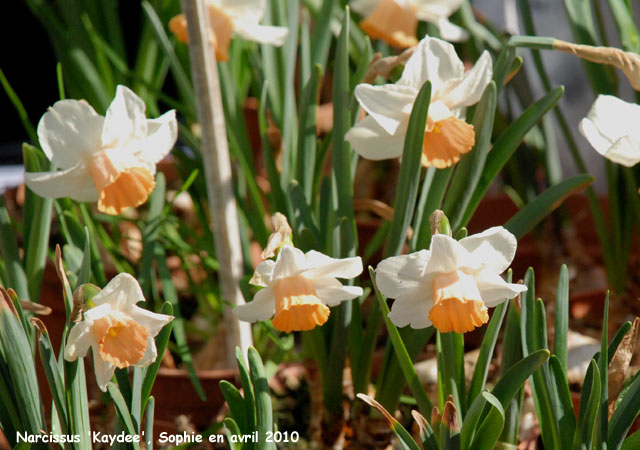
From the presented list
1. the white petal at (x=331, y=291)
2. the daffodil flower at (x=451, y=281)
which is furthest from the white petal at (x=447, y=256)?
the white petal at (x=331, y=291)

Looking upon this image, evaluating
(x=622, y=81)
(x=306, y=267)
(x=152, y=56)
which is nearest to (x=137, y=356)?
(x=306, y=267)

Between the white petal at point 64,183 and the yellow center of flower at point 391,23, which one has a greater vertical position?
the yellow center of flower at point 391,23

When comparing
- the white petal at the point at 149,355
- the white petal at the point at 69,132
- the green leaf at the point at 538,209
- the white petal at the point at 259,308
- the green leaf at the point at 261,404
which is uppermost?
the white petal at the point at 69,132

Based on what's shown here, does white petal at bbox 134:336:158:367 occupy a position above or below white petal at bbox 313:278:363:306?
below

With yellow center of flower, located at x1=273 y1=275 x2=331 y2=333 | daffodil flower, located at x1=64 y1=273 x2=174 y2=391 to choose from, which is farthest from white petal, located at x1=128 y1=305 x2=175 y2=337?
yellow center of flower, located at x1=273 y1=275 x2=331 y2=333

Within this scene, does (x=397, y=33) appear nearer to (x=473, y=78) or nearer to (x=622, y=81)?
(x=473, y=78)

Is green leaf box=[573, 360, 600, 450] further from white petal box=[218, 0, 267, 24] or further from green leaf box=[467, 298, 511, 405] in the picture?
white petal box=[218, 0, 267, 24]

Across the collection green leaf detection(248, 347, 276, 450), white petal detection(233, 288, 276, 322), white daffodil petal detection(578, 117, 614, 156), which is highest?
white daffodil petal detection(578, 117, 614, 156)

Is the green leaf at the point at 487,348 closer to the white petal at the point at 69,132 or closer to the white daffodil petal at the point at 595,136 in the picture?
the white daffodil petal at the point at 595,136
